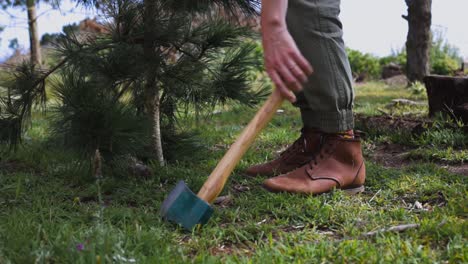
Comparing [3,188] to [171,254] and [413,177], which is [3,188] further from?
[413,177]

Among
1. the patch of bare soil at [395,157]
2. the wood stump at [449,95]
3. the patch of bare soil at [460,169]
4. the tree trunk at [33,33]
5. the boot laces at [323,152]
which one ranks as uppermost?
the tree trunk at [33,33]

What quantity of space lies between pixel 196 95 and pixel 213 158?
0.36 meters

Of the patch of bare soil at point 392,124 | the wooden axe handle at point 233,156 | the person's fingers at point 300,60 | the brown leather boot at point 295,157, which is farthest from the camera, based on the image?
the patch of bare soil at point 392,124

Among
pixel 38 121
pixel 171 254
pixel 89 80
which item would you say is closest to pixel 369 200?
pixel 171 254

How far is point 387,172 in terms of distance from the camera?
2350 mm

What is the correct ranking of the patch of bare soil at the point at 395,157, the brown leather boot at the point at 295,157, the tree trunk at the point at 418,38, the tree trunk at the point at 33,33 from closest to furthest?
1. the brown leather boot at the point at 295,157
2. the patch of bare soil at the point at 395,157
3. the tree trunk at the point at 418,38
4. the tree trunk at the point at 33,33

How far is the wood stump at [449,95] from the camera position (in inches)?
124

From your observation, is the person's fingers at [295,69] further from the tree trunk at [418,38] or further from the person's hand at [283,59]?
the tree trunk at [418,38]

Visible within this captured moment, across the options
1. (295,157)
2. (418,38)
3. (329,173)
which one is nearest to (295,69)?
(329,173)

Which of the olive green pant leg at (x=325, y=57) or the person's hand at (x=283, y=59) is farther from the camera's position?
the olive green pant leg at (x=325, y=57)

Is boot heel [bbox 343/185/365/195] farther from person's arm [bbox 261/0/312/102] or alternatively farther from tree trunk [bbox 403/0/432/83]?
tree trunk [bbox 403/0/432/83]

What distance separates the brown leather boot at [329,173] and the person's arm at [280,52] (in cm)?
48

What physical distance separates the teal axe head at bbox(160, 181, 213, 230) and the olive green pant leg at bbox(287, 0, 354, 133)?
0.71 m

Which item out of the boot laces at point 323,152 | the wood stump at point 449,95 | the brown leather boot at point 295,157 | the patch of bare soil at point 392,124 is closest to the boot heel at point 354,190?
the boot laces at point 323,152
